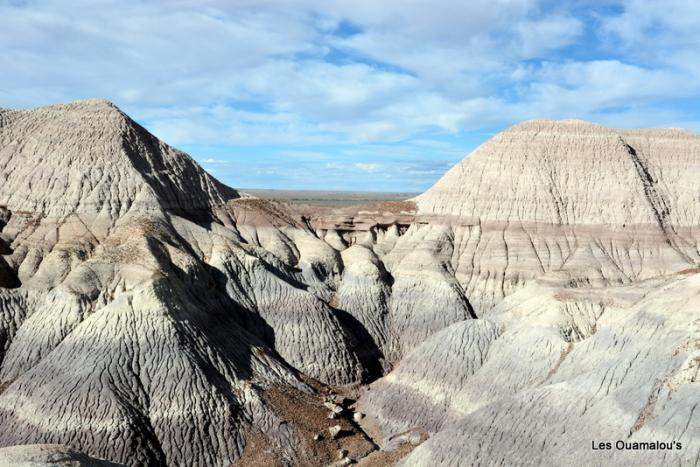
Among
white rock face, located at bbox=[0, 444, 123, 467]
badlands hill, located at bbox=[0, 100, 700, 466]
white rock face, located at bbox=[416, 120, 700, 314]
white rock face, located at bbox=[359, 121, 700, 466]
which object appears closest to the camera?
white rock face, located at bbox=[0, 444, 123, 467]

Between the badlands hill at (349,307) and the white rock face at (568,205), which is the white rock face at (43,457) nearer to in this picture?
the badlands hill at (349,307)

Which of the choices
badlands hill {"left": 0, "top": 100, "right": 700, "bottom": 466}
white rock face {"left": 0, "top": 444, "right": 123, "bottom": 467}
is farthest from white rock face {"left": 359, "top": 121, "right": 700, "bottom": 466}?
white rock face {"left": 0, "top": 444, "right": 123, "bottom": 467}

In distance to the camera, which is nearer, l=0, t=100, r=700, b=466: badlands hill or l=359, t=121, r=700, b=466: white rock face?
l=359, t=121, r=700, b=466: white rock face

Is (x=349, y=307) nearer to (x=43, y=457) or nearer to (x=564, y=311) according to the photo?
(x=564, y=311)

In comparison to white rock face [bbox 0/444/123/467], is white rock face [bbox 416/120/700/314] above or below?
above

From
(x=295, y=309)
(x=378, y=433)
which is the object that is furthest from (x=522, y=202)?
(x=378, y=433)

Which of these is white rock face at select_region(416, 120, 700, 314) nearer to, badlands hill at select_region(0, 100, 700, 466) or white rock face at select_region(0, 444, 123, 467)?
badlands hill at select_region(0, 100, 700, 466)

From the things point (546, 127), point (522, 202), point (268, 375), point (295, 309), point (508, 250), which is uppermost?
point (546, 127)

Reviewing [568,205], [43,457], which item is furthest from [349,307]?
[43,457]

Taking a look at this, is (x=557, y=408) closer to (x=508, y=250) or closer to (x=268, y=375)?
(x=268, y=375)

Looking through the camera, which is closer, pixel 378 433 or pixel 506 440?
pixel 506 440
